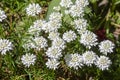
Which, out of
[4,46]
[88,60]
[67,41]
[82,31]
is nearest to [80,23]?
[82,31]

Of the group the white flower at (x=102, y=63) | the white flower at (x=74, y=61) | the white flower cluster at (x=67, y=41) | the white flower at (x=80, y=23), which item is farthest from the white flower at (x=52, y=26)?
the white flower at (x=102, y=63)

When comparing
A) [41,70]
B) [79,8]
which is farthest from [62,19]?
[41,70]

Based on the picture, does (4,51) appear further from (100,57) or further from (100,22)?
(100,22)

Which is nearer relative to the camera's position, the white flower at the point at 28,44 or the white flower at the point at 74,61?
the white flower at the point at 74,61

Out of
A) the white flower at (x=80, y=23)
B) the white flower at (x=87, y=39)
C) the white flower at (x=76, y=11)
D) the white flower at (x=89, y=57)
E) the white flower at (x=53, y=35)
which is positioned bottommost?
the white flower at (x=89, y=57)

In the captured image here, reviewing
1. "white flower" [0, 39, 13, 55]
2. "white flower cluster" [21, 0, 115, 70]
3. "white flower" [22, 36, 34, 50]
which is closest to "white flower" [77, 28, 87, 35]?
"white flower cluster" [21, 0, 115, 70]

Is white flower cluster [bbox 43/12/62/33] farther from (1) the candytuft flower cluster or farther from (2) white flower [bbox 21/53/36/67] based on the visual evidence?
(2) white flower [bbox 21/53/36/67]

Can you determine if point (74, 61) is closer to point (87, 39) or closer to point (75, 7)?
point (87, 39)

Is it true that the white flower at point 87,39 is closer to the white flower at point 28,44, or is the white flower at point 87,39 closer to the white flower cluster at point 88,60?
the white flower cluster at point 88,60
